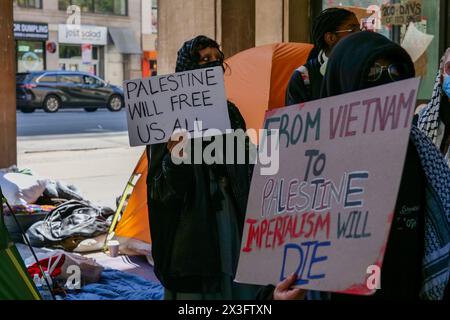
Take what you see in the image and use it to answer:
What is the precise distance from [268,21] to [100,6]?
3216cm

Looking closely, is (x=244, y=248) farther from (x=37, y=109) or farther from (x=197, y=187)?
(x=37, y=109)

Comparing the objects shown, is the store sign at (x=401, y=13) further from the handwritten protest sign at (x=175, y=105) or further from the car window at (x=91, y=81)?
the car window at (x=91, y=81)

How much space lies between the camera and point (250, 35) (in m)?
8.59

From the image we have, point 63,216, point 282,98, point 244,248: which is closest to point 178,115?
point 244,248

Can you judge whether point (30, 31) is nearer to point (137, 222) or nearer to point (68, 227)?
point (68, 227)

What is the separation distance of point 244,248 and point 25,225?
572cm

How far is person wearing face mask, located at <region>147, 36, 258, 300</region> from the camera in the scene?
336 cm

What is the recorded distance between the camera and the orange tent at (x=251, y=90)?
6414mm

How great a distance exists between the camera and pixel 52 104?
88.2 ft

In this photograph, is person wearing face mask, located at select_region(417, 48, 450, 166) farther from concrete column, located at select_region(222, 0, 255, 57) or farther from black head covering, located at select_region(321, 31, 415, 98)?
concrete column, located at select_region(222, 0, 255, 57)

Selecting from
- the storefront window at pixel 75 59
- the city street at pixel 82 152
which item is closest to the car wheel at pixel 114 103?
the city street at pixel 82 152

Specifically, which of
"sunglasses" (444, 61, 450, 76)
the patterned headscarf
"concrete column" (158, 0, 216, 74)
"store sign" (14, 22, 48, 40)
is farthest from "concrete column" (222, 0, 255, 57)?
"store sign" (14, 22, 48, 40)

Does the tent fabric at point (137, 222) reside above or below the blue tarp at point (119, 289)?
above

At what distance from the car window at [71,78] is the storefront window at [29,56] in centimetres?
1010
